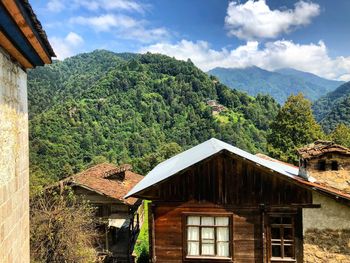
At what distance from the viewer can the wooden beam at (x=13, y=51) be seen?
4.19m

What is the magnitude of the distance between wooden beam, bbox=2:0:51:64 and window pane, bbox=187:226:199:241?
946 centimetres

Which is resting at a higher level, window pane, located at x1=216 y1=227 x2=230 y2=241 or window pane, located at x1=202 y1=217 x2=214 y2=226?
window pane, located at x1=202 y1=217 x2=214 y2=226

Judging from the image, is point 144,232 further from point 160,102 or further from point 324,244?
point 160,102

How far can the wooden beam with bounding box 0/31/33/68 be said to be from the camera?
4.19 meters

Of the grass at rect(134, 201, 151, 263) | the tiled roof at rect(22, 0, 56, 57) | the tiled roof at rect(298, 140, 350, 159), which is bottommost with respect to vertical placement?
the grass at rect(134, 201, 151, 263)

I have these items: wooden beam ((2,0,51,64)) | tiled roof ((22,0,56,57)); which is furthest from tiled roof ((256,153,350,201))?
wooden beam ((2,0,51,64))

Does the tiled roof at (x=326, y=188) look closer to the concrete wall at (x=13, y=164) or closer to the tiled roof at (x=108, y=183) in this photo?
the concrete wall at (x=13, y=164)

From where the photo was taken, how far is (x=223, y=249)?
1320 centimetres

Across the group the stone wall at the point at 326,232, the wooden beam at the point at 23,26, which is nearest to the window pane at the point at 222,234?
the stone wall at the point at 326,232

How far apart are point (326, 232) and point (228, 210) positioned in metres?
3.68

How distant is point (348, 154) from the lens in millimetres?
13062

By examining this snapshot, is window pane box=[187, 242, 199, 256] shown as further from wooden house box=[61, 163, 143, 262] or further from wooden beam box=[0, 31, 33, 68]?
wooden beam box=[0, 31, 33, 68]

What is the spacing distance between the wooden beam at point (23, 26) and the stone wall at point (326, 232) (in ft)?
36.0


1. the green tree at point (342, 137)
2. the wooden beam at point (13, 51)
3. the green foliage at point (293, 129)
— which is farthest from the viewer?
the green tree at point (342, 137)
